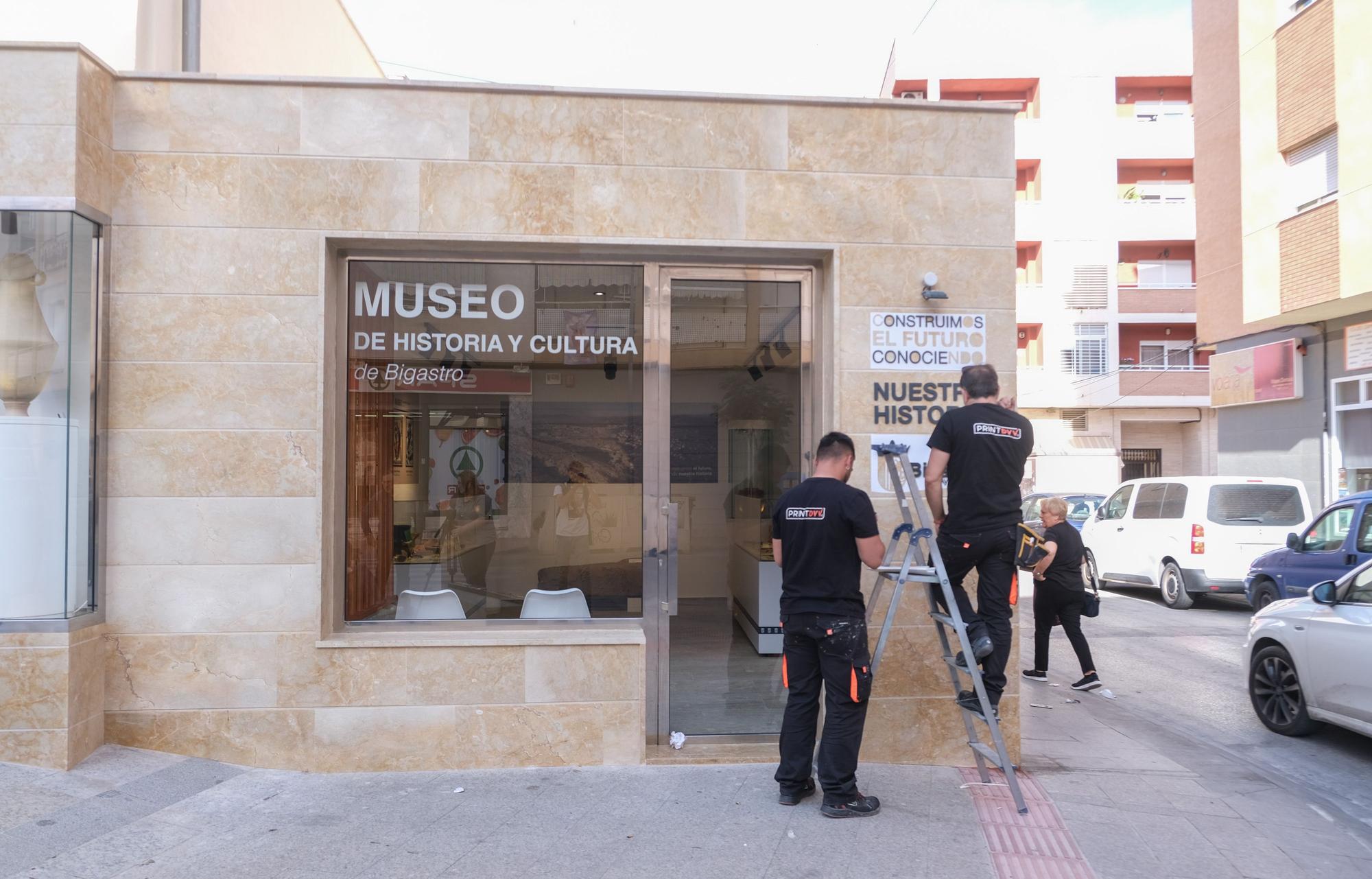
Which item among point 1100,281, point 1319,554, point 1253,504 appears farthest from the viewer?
point 1100,281

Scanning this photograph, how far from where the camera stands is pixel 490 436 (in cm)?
630

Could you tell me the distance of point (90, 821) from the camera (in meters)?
4.61

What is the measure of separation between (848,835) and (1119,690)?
5122 millimetres

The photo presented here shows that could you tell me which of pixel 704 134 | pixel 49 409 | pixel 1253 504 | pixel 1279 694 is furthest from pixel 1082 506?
pixel 49 409

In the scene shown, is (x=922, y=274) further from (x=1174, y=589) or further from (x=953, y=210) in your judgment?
(x=1174, y=589)

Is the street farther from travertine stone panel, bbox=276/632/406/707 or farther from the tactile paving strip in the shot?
travertine stone panel, bbox=276/632/406/707

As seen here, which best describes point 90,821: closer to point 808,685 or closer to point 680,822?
point 680,822

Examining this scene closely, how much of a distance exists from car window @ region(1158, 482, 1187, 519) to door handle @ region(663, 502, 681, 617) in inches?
418

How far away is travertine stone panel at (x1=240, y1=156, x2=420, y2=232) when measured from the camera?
566 cm

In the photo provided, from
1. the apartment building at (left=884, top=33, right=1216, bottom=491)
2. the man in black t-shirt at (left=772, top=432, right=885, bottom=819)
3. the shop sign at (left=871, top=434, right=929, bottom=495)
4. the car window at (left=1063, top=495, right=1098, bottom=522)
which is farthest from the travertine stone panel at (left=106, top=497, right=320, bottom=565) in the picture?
the apartment building at (left=884, top=33, right=1216, bottom=491)

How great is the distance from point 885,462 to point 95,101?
192 inches

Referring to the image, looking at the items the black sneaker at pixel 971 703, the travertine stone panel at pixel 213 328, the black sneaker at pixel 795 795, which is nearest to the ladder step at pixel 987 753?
the black sneaker at pixel 971 703

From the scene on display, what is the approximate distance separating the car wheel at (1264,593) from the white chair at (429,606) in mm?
9593

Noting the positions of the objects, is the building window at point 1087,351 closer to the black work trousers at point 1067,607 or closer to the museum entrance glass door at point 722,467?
the black work trousers at point 1067,607
